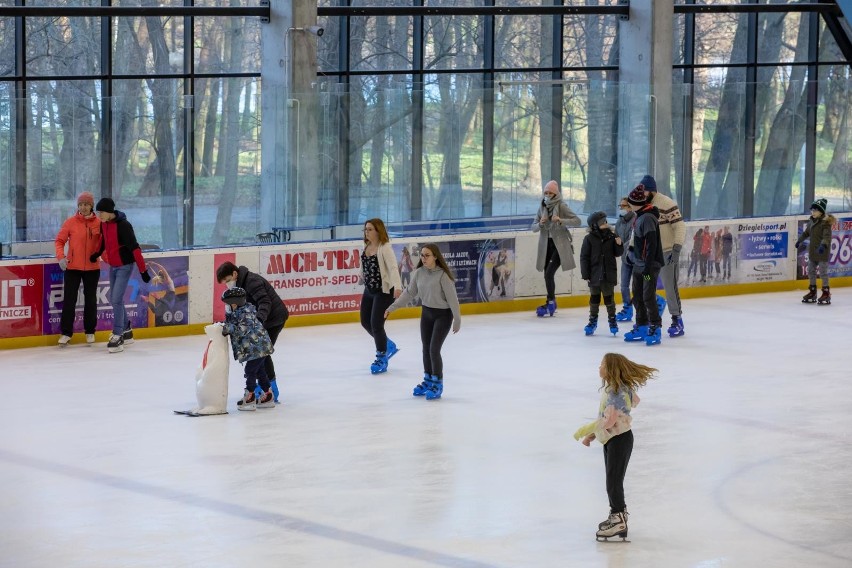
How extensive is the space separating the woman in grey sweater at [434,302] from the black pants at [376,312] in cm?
78

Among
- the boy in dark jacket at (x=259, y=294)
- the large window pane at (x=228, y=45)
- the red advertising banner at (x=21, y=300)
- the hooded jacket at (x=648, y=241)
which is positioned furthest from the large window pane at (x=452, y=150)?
Answer: the boy in dark jacket at (x=259, y=294)

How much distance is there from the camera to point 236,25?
67.4 feet

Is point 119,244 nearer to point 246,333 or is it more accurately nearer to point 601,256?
point 246,333

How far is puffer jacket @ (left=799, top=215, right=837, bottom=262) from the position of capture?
18016mm

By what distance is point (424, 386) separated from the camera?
12.3 metres

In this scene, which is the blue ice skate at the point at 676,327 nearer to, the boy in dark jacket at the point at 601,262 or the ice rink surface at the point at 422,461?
the ice rink surface at the point at 422,461

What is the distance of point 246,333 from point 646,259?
17.0 feet

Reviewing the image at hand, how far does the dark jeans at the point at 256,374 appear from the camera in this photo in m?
11.5

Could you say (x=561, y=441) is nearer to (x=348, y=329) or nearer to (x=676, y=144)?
(x=348, y=329)

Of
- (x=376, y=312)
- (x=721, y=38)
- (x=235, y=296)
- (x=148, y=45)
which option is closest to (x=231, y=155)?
(x=148, y=45)

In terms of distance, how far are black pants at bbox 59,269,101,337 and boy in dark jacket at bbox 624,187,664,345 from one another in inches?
226

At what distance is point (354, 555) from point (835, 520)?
311 cm

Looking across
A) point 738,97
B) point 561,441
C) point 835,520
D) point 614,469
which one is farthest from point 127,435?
point 738,97

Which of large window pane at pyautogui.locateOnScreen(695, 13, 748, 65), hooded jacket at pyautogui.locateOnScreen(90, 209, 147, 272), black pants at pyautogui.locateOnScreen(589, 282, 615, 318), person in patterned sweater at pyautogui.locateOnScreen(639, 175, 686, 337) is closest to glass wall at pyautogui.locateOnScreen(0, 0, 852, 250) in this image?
large window pane at pyautogui.locateOnScreen(695, 13, 748, 65)
